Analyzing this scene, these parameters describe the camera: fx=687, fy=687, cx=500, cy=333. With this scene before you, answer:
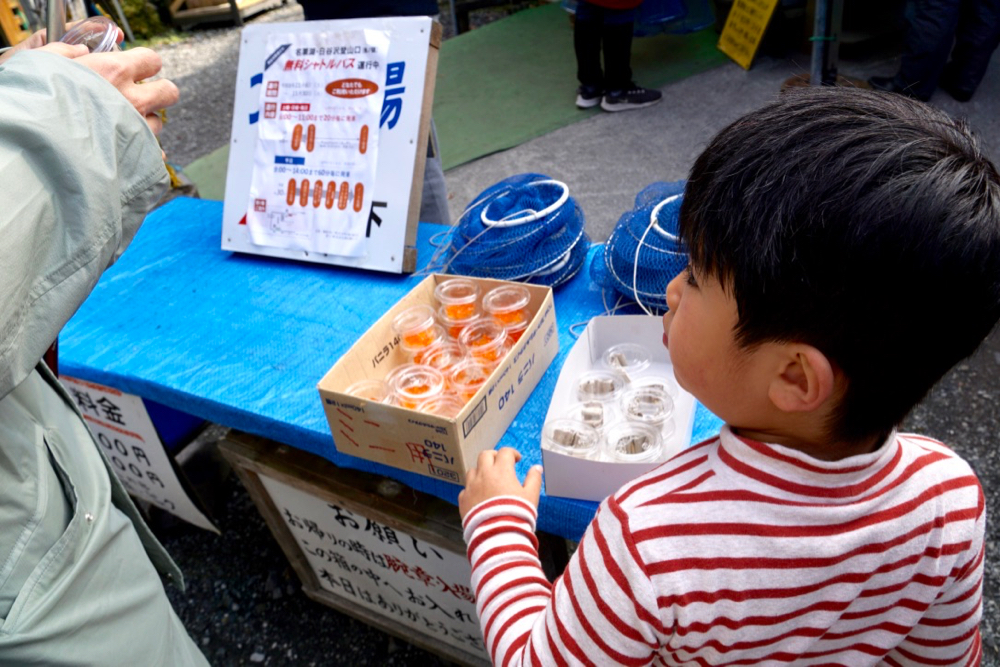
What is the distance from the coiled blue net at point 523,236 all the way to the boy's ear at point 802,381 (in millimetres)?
1011

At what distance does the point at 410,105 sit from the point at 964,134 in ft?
4.89

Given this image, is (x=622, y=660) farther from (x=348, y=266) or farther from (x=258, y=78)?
(x=258, y=78)

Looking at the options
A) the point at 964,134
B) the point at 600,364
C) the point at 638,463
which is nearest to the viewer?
the point at 964,134

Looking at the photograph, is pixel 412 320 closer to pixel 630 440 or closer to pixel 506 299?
pixel 506 299

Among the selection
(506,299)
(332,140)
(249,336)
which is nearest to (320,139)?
(332,140)

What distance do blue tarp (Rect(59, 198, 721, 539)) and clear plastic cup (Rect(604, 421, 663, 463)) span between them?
13 cm

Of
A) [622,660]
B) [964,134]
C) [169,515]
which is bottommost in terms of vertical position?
[169,515]

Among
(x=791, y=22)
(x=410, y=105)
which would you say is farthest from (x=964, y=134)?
(x=791, y=22)

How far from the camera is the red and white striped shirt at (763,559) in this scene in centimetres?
69

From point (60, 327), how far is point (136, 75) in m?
0.44

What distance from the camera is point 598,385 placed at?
137 cm

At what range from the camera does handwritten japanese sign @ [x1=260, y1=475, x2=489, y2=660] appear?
1.62 m

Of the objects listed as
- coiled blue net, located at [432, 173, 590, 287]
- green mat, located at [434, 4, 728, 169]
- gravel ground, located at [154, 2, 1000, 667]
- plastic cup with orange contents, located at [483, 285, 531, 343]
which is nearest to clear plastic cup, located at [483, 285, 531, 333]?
plastic cup with orange contents, located at [483, 285, 531, 343]

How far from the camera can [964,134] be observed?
671 mm
